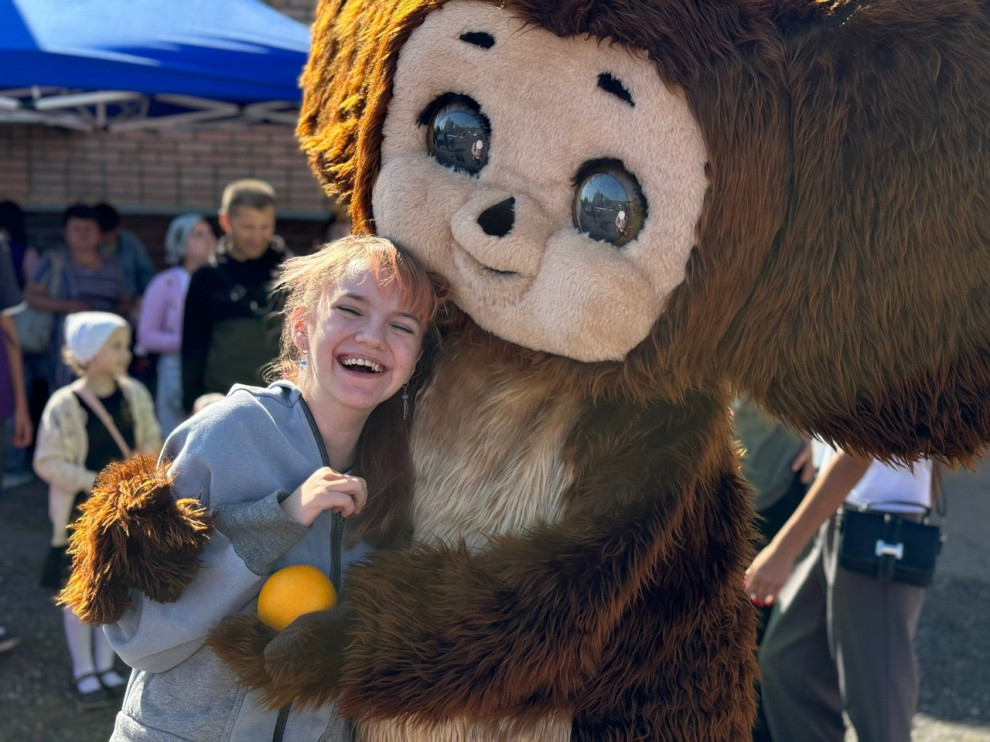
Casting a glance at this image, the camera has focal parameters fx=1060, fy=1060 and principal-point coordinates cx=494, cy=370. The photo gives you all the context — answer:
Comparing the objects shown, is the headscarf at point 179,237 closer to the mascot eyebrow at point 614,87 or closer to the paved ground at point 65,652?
the paved ground at point 65,652

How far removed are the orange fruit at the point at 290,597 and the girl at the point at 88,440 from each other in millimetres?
2272

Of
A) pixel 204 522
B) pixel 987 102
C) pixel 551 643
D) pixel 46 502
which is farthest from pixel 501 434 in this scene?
pixel 46 502

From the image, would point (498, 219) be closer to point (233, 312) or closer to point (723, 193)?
point (723, 193)

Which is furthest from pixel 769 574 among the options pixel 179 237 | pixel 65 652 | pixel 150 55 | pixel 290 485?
pixel 179 237

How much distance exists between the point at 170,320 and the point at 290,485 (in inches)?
150

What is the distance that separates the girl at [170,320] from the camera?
509 centimetres

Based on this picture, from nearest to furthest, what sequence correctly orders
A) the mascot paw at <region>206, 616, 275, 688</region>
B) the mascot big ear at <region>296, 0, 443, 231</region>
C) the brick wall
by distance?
the mascot paw at <region>206, 616, 275, 688</region>, the mascot big ear at <region>296, 0, 443, 231</region>, the brick wall

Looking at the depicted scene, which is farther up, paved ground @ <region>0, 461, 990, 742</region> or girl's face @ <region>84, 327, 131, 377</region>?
girl's face @ <region>84, 327, 131, 377</region>

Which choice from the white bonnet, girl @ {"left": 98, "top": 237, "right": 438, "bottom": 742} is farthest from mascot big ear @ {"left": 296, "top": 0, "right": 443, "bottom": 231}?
the white bonnet

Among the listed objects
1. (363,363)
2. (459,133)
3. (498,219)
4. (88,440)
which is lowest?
(88,440)

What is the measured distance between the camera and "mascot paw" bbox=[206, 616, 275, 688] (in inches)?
66.1

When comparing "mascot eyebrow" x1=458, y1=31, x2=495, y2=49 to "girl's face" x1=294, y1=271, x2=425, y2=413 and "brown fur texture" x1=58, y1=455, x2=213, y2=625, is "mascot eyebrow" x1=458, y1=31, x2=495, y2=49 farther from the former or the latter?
"brown fur texture" x1=58, y1=455, x2=213, y2=625

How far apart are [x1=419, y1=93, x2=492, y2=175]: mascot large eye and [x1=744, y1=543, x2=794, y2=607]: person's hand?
1525mm

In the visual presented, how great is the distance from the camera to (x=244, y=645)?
1.69 metres
